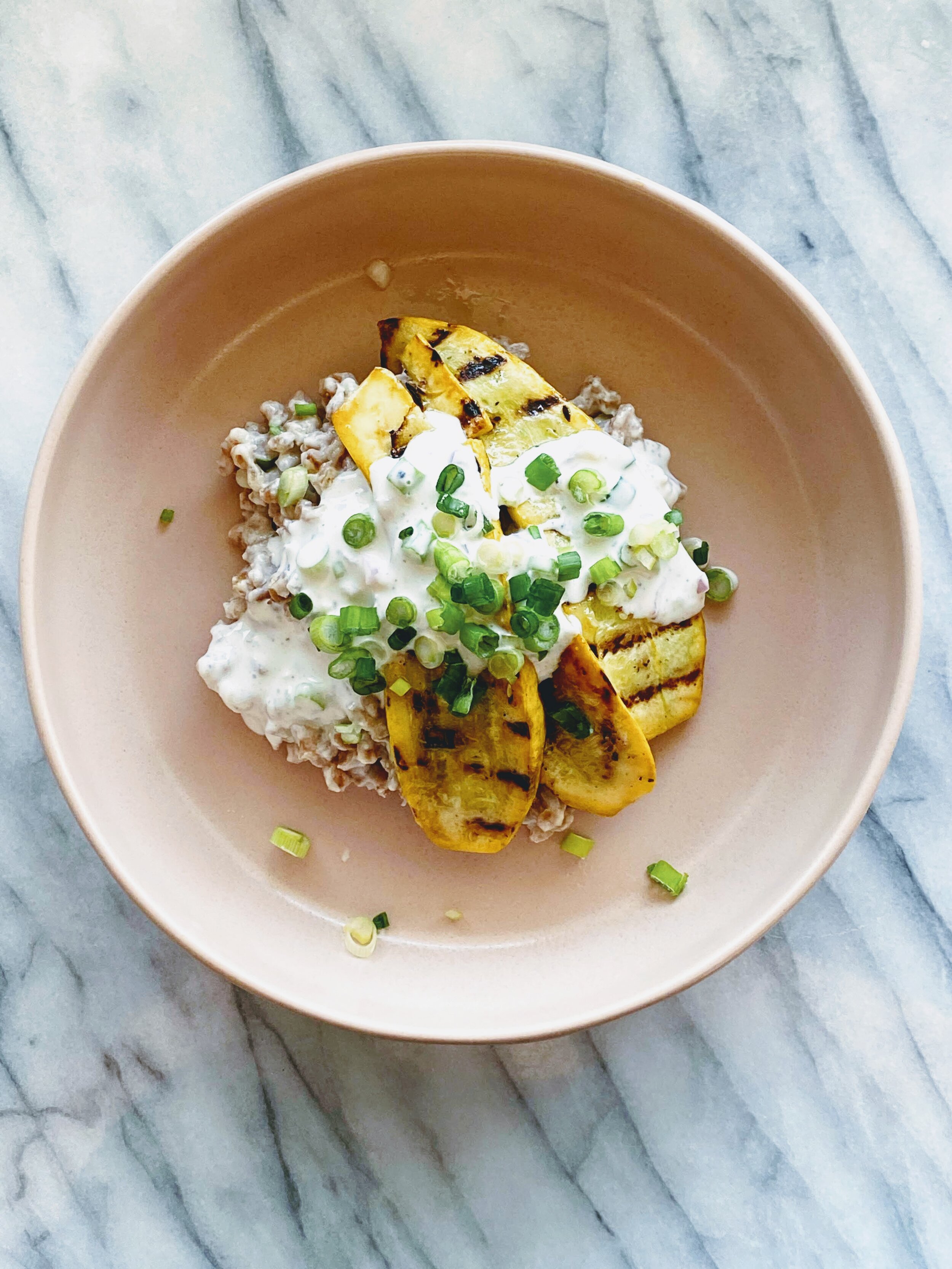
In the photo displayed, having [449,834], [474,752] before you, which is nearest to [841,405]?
[474,752]

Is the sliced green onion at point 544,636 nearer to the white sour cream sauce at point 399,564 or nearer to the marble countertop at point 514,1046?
the white sour cream sauce at point 399,564

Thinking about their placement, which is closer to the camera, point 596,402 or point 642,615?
point 642,615

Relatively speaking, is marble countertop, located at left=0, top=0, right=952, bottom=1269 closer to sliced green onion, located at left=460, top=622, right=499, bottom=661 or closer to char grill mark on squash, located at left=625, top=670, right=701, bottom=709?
char grill mark on squash, located at left=625, top=670, right=701, bottom=709

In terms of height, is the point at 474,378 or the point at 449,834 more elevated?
the point at 474,378

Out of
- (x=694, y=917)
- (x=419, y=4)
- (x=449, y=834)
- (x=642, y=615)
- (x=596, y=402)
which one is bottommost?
(x=694, y=917)

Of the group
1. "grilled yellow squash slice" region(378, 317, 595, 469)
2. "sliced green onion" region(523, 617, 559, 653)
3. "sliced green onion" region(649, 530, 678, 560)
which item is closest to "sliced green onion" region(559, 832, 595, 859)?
"sliced green onion" region(523, 617, 559, 653)

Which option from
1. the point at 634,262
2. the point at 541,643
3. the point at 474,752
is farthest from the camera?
the point at 634,262

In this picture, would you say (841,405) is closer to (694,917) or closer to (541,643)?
(541,643)
